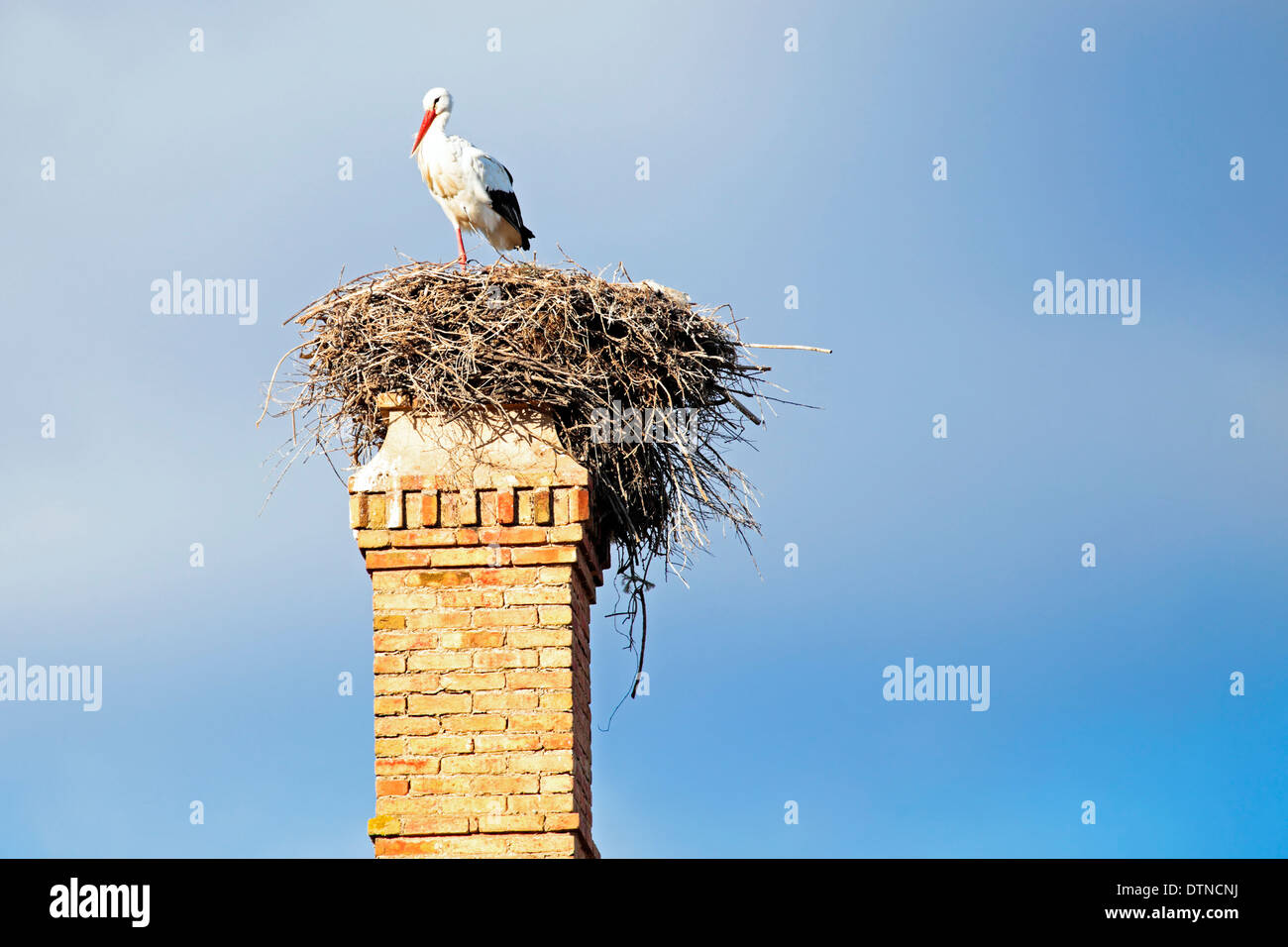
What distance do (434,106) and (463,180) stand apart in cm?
71

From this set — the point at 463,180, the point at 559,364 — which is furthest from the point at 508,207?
the point at 559,364

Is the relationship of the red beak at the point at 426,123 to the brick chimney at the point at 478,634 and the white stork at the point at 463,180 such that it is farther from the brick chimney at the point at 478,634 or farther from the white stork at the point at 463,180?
the brick chimney at the point at 478,634

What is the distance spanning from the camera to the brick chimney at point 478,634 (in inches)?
269

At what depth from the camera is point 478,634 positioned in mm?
7070

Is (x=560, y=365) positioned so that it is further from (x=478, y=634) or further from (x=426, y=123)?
(x=426, y=123)

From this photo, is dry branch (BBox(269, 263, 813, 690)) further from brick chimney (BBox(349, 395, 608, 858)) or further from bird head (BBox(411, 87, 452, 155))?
bird head (BBox(411, 87, 452, 155))

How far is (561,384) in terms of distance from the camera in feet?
24.1

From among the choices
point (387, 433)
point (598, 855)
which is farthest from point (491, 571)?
point (598, 855)

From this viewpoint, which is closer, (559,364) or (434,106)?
(559,364)

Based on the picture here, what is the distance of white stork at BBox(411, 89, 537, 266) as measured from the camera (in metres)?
10.9

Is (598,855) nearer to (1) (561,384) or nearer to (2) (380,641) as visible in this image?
(2) (380,641)

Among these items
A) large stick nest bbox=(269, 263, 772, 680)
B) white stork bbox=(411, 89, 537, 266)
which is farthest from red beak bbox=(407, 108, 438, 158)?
large stick nest bbox=(269, 263, 772, 680)
